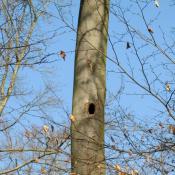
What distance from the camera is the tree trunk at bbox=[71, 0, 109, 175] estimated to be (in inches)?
133

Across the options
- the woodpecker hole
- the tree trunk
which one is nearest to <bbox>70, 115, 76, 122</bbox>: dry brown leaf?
the tree trunk

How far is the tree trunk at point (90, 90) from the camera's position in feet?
11.1

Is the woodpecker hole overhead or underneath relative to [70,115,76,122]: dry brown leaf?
overhead

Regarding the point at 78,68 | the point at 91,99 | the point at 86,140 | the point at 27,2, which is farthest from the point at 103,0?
the point at 27,2

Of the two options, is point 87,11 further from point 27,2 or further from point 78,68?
point 27,2

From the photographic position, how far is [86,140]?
3396 millimetres

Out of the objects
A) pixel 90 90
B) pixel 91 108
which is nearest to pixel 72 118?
pixel 91 108

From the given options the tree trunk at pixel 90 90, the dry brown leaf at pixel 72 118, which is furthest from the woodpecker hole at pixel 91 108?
the dry brown leaf at pixel 72 118

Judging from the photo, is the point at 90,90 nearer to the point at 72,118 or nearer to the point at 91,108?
the point at 91,108

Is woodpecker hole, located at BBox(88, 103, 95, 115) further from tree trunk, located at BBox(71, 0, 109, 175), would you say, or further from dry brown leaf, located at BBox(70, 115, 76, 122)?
dry brown leaf, located at BBox(70, 115, 76, 122)

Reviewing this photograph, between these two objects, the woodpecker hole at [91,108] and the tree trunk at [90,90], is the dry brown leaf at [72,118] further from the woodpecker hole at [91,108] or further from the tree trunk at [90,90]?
the woodpecker hole at [91,108]

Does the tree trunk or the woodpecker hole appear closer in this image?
the tree trunk

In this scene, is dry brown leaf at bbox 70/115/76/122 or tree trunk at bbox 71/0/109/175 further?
dry brown leaf at bbox 70/115/76/122

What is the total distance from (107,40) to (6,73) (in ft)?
24.3
